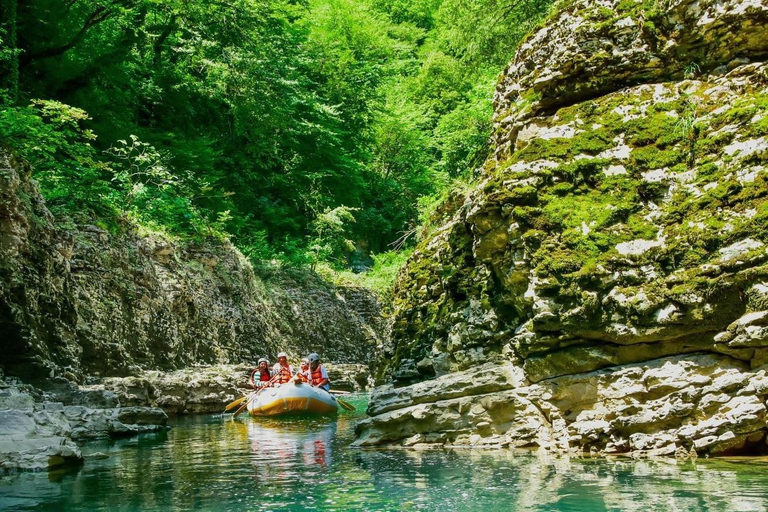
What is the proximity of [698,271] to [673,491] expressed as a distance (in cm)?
238

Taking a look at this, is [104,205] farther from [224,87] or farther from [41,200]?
[224,87]

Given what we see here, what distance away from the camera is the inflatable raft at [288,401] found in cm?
1523

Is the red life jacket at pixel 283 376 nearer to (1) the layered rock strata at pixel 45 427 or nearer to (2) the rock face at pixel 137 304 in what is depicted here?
(2) the rock face at pixel 137 304

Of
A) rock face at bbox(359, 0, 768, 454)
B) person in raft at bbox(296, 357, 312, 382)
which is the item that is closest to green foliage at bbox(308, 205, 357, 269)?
person in raft at bbox(296, 357, 312, 382)

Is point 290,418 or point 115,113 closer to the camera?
point 290,418

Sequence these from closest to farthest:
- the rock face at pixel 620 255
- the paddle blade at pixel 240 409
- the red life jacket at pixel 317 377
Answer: the rock face at pixel 620 255 < the paddle blade at pixel 240 409 < the red life jacket at pixel 317 377

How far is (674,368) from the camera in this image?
6.88 meters

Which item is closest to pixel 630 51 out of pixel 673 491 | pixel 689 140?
pixel 689 140

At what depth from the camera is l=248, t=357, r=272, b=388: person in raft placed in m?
16.9

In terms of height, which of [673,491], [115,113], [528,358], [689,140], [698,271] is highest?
[115,113]

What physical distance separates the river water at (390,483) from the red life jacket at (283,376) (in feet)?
25.5

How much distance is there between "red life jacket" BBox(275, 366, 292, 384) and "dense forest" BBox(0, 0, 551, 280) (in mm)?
4366

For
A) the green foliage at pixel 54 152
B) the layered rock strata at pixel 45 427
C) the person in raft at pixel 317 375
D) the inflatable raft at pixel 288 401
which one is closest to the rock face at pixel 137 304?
the green foliage at pixel 54 152

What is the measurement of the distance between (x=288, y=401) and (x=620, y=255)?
961cm
